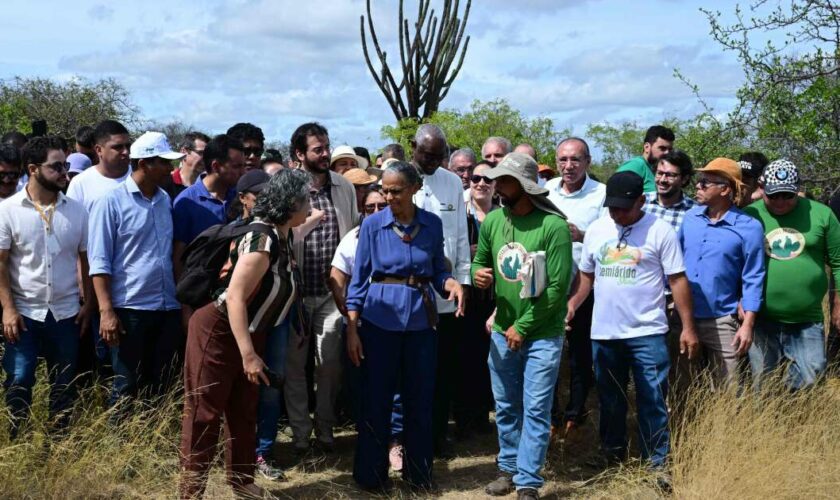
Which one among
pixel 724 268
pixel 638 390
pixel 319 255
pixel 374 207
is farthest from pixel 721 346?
pixel 319 255

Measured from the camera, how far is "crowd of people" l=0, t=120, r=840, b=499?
526 centimetres

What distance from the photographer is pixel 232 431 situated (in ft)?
17.4

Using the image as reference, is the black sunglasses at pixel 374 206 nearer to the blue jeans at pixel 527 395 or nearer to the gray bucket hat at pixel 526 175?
the gray bucket hat at pixel 526 175

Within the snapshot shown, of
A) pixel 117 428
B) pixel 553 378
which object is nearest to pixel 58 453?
pixel 117 428

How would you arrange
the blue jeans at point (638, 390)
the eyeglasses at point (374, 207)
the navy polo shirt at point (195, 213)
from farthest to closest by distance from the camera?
the eyeglasses at point (374, 207) < the navy polo shirt at point (195, 213) < the blue jeans at point (638, 390)

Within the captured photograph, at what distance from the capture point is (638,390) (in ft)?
18.7

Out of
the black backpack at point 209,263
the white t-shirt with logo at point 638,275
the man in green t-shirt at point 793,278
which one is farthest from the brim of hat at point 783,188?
the black backpack at point 209,263

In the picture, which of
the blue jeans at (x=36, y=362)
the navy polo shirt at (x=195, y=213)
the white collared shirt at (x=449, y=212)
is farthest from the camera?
the white collared shirt at (x=449, y=212)

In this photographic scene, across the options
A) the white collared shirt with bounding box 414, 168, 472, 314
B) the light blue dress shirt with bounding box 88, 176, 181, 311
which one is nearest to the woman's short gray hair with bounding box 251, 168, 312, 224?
the light blue dress shirt with bounding box 88, 176, 181, 311

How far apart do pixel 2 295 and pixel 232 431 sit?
161 cm

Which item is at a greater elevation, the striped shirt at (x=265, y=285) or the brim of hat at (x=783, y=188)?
the brim of hat at (x=783, y=188)

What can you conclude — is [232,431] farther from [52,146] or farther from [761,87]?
[761,87]

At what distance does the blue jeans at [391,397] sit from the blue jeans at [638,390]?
3.68ft

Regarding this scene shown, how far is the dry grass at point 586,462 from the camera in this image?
4.93 metres
